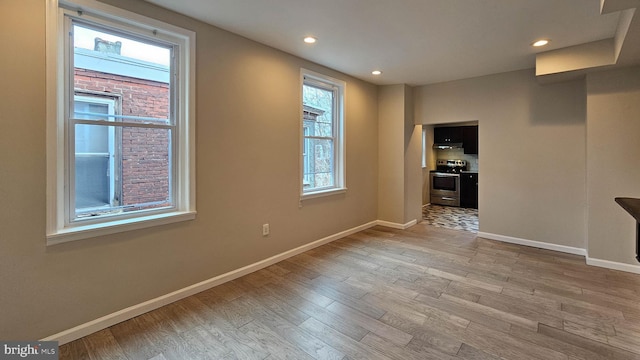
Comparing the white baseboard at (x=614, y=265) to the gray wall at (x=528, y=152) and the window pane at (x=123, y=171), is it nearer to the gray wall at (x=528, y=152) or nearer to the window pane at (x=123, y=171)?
the gray wall at (x=528, y=152)

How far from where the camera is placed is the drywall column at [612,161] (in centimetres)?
308

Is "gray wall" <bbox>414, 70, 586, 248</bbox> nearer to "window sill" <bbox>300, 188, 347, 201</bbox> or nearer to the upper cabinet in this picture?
"window sill" <bbox>300, 188, 347, 201</bbox>

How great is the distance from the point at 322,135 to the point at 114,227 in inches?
111

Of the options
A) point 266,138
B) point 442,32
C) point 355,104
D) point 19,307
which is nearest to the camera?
point 19,307

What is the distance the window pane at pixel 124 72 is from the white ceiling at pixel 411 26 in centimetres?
43

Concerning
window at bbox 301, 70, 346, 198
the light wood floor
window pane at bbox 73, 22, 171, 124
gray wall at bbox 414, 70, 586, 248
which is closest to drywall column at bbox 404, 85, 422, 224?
gray wall at bbox 414, 70, 586, 248

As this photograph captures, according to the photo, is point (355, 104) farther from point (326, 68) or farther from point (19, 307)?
point (19, 307)

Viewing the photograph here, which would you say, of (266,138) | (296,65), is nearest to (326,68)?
(296,65)

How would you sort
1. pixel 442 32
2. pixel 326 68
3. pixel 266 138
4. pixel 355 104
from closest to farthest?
pixel 442 32 → pixel 266 138 → pixel 326 68 → pixel 355 104

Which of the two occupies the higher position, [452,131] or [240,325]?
[452,131]

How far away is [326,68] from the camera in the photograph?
399 cm

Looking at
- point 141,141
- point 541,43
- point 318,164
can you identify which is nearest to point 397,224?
point 318,164

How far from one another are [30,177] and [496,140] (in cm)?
522

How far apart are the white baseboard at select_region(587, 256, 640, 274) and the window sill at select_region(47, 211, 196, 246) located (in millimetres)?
4495
